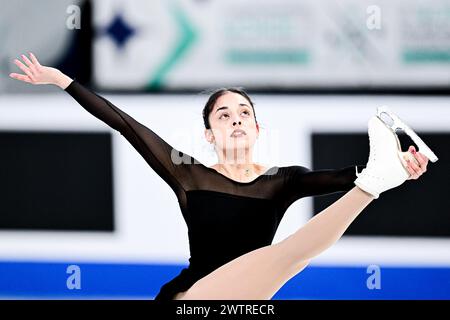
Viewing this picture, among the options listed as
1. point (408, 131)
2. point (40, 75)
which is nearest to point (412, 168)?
point (408, 131)

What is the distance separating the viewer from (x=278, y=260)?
2.02 m

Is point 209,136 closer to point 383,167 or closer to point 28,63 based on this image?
point 383,167

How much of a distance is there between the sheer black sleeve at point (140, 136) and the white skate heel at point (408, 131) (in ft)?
2.06

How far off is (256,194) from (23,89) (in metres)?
0.90

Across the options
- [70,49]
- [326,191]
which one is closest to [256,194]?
[326,191]

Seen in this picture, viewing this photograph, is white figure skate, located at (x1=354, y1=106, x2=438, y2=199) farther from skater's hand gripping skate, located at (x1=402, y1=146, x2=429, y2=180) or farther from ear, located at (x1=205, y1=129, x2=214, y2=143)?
ear, located at (x1=205, y1=129, x2=214, y2=143)

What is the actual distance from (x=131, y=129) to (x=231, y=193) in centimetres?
37

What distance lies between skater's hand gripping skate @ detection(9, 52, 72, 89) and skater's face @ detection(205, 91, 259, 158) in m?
0.47

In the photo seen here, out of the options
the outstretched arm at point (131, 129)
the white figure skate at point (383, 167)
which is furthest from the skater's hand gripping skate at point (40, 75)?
the white figure skate at point (383, 167)

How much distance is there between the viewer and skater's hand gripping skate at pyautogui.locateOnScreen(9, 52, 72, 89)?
83.4 inches

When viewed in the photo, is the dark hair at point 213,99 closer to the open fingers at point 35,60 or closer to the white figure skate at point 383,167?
the white figure skate at point 383,167

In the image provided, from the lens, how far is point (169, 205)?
7.34 ft

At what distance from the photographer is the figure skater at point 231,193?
6.65ft

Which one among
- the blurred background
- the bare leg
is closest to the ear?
the blurred background
